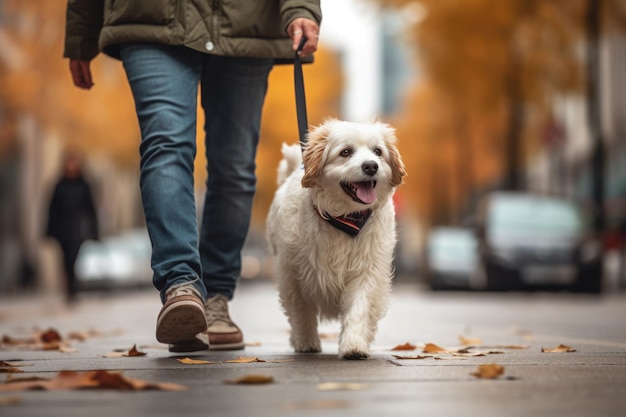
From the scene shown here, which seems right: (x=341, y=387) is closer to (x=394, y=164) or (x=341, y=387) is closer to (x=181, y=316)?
(x=181, y=316)

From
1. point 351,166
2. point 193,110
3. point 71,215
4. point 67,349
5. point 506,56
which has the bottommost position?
point 67,349

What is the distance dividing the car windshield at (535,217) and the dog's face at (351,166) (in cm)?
1402

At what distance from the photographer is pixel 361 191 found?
508cm

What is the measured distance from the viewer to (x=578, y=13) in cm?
2541

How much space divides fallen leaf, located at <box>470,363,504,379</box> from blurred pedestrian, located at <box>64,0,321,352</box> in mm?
1302

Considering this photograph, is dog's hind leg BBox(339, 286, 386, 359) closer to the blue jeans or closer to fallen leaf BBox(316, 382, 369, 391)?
the blue jeans

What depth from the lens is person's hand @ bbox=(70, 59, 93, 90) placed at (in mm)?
5734

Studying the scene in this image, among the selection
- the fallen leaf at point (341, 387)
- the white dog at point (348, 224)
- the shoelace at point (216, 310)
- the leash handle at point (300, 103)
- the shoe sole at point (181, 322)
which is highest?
the leash handle at point (300, 103)

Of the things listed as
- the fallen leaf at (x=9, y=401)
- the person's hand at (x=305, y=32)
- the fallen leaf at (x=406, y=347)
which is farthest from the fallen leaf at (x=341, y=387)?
the fallen leaf at (x=406, y=347)

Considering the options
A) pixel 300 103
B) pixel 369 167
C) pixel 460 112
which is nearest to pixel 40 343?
pixel 300 103

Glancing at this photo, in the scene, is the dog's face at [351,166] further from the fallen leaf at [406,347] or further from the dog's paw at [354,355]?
the fallen leaf at [406,347]

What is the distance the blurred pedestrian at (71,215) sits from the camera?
564 inches

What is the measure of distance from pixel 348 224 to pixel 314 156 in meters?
0.35

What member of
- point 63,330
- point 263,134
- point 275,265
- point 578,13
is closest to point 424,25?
point 578,13
